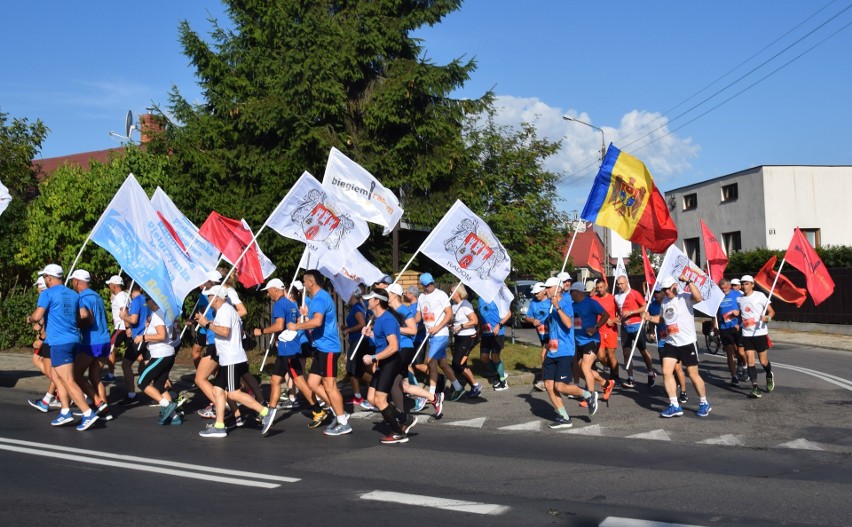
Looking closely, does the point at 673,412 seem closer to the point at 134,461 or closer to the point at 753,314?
the point at 753,314

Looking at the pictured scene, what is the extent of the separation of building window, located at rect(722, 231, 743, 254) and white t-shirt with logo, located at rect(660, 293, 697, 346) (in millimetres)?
A: 30891

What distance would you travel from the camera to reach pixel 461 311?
39.5 feet

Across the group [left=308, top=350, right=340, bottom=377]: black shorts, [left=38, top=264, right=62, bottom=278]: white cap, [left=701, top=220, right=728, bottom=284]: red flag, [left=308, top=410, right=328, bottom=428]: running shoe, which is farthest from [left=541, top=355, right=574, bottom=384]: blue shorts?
[left=701, top=220, right=728, bottom=284]: red flag

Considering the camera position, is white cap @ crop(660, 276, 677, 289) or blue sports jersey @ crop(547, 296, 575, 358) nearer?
blue sports jersey @ crop(547, 296, 575, 358)

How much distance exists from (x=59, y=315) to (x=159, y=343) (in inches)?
45.7

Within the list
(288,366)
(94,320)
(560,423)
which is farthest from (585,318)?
(94,320)

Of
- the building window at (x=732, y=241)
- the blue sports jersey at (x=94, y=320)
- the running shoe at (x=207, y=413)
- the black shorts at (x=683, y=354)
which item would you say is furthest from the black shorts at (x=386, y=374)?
the building window at (x=732, y=241)

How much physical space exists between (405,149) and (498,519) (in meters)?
12.6

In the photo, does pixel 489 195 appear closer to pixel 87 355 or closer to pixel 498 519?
pixel 87 355

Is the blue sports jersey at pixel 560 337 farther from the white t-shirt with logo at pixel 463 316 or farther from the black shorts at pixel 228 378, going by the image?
the black shorts at pixel 228 378

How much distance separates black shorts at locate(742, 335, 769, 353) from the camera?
484 inches

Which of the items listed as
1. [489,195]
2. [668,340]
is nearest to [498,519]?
[668,340]

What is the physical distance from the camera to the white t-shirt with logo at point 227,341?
366 inches

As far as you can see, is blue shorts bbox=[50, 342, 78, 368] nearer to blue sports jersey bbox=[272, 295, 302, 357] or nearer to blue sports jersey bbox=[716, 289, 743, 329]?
blue sports jersey bbox=[272, 295, 302, 357]
